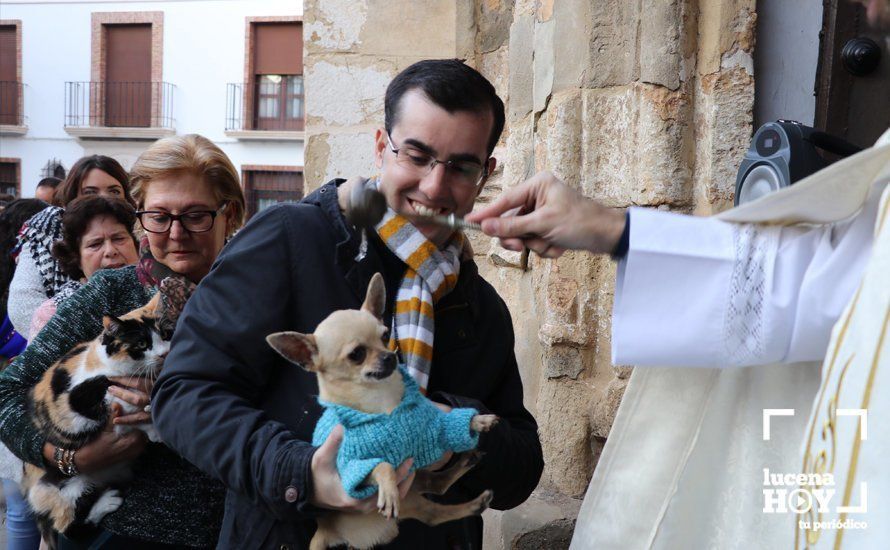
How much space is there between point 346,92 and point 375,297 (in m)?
3.33

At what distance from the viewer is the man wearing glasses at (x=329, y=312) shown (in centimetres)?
161

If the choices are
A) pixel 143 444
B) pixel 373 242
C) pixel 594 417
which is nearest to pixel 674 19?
pixel 594 417

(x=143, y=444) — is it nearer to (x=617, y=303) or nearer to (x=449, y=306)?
(x=449, y=306)

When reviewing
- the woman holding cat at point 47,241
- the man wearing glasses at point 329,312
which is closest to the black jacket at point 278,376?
the man wearing glasses at point 329,312

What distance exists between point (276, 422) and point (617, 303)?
66cm

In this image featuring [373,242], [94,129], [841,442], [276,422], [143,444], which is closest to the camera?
[841,442]

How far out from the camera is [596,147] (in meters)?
2.87

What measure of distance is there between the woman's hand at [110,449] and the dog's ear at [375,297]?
1.17m

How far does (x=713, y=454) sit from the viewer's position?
1.79 m

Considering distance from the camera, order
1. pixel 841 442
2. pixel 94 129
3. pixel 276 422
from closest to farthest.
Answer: pixel 841 442
pixel 276 422
pixel 94 129

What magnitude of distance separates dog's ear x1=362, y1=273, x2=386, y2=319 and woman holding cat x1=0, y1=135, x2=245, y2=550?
1107mm

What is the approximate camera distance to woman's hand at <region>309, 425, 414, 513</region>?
1.45 meters

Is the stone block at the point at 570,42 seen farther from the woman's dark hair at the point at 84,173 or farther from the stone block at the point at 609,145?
the woman's dark hair at the point at 84,173

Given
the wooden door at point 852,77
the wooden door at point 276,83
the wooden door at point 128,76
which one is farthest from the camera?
the wooden door at point 128,76
